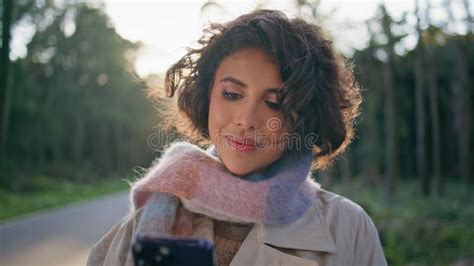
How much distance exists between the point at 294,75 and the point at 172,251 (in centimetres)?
94

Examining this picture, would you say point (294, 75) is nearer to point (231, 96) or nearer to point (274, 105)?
point (274, 105)

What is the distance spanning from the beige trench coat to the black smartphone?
62cm

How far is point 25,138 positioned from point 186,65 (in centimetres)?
2640

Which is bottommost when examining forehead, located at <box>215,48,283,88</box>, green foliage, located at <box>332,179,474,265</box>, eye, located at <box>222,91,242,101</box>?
green foliage, located at <box>332,179,474,265</box>

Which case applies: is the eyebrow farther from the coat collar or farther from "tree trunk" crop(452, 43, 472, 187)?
"tree trunk" crop(452, 43, 472, 187)

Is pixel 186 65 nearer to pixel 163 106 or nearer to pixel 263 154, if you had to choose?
A: pixel 163 106

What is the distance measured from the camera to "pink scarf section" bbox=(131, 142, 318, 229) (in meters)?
1.81

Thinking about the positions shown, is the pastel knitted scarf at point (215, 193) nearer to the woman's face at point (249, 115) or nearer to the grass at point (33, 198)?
the woman's face at point (249, 115)

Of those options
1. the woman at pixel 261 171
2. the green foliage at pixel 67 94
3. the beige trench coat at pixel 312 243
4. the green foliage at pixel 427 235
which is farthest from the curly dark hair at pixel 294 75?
the green foliage at pixel 67 94

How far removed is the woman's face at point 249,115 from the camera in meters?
1.88

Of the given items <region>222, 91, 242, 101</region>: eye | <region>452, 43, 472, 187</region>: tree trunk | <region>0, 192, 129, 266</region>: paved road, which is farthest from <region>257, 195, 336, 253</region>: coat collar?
<region>452, 43, 472, 187</region>: tree trunk

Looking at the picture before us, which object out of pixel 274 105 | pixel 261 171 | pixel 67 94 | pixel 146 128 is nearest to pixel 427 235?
pixel 261 171

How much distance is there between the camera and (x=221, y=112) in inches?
77.1

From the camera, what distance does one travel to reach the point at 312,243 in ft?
5.87
